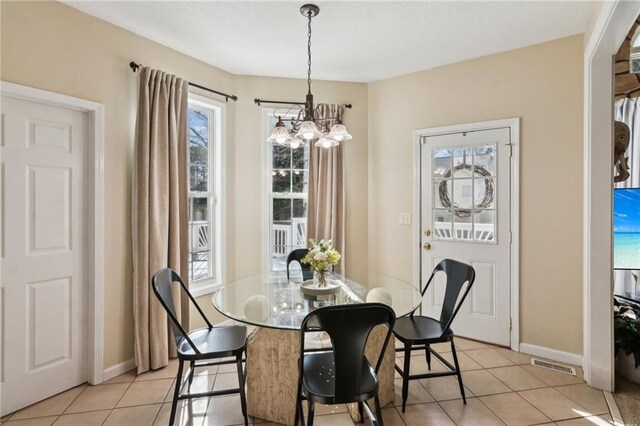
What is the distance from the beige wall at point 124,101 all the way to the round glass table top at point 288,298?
917 mm

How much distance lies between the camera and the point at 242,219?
3.76 meters

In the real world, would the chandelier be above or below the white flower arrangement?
above

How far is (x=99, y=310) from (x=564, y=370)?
366cm

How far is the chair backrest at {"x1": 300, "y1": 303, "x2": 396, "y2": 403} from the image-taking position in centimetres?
153

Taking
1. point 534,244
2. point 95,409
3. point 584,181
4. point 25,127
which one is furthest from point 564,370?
point 25,127

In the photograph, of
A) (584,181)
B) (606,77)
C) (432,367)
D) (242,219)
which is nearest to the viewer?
(606,77)

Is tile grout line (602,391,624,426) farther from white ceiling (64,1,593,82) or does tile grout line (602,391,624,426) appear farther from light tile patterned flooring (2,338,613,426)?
white ceiling (64,1,593,82)

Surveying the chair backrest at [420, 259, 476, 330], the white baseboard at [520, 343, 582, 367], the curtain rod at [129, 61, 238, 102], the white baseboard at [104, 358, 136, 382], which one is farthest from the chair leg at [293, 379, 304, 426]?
the curtain rod at [129, 61, 238, 102]

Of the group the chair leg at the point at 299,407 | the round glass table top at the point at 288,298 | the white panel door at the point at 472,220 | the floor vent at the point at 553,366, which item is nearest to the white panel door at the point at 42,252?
the round glass table top at the point at 288,298

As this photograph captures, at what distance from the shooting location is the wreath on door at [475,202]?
3299mm

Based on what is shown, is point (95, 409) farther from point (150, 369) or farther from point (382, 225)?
point (382, 225)

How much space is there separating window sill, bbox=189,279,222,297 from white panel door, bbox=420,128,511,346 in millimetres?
2189

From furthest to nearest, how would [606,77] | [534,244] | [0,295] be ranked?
[534,244], [606,77], [0,295]

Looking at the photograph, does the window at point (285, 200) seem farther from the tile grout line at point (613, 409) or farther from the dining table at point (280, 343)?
the tile grout line at point (613, 409)
